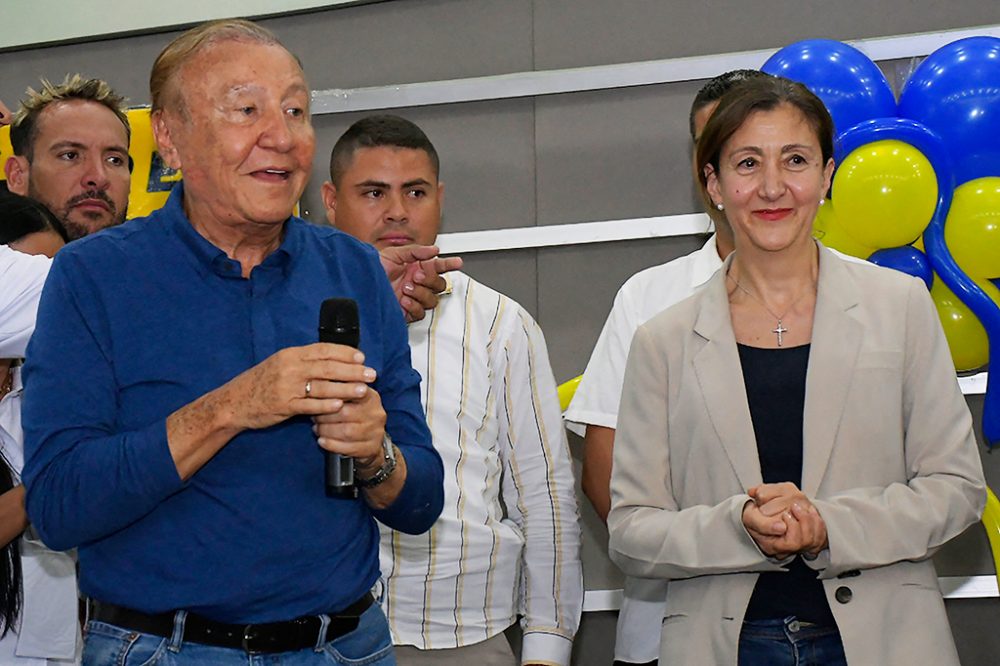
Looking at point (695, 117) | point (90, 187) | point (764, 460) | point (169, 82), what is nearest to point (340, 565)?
point (169, 82)

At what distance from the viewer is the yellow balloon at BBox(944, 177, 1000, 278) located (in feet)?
8.63

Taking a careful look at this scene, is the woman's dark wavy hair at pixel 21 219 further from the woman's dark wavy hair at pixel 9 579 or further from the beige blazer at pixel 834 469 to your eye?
the beige blazer at pixel 834 469

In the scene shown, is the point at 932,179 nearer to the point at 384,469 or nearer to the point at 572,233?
the point at 572,233

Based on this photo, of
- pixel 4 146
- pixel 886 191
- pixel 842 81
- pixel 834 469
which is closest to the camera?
pixel 834 469

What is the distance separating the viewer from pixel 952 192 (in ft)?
8.83

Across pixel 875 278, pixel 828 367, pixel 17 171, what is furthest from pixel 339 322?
pixel 17 171

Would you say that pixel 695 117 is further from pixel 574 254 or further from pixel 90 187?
pixel 90 187

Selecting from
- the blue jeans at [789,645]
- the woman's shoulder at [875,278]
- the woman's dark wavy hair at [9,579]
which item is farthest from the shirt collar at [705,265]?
the woman's dark wavy hair at [9,579]

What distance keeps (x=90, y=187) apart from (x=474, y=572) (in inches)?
59.2

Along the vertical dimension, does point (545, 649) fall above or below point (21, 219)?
below

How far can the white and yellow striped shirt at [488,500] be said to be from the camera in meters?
2.39

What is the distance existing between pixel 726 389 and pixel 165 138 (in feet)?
3.30

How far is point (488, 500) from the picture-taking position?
99.0 inches

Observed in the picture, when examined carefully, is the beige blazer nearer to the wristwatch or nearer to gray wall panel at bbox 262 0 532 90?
the wristwatch
